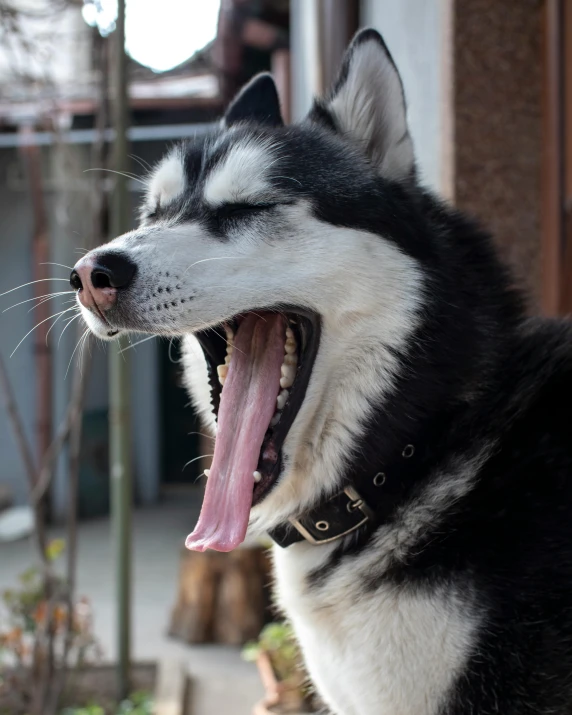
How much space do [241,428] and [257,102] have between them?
1.05 metres

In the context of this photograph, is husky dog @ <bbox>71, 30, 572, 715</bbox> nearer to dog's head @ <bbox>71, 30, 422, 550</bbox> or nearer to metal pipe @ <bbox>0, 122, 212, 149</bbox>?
dog's head @ <bbox>71, 30, 422, 550</bbox>

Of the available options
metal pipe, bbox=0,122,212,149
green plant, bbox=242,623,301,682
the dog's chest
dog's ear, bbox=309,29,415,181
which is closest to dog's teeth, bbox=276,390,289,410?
the dog's chest

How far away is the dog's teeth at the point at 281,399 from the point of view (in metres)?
1.78

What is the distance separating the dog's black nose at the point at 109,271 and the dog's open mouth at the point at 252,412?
1.05ft

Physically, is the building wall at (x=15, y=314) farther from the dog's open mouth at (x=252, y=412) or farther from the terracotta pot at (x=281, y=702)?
the dog's open mouth at (x=252, y=412)

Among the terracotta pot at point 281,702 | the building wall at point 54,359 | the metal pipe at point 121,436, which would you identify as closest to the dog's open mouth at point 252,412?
the metal pipe at point 121,436

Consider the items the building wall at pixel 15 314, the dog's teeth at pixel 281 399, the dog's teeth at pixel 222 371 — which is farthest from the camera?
the building wall at pixel 15 314

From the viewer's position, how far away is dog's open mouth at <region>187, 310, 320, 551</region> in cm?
172

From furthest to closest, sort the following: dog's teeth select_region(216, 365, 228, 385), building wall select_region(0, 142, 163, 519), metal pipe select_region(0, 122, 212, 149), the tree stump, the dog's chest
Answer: building wall select_region(0, 142, 163, 519) < metal pipe select_region(0, 122, 212, 149) < the tree stump < dog's teeth select_region(216, 365, 228, 385) < the dog's chest

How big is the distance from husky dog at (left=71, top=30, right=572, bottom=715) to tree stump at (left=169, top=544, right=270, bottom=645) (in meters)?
2.89

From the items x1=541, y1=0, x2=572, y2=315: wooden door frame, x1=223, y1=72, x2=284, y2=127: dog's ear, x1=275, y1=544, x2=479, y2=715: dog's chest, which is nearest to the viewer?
x1=275, y1=544, x2=479, y2=715: dog's chest

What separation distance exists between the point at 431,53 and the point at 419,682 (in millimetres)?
2510

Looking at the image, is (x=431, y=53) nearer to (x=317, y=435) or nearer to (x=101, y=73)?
(x=101, y=73)

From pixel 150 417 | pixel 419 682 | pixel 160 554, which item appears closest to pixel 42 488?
pixel 419 682
